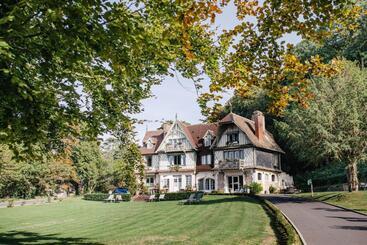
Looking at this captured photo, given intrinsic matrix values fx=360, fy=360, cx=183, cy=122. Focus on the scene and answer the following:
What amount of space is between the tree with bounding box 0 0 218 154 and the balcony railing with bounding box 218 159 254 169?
133 ft

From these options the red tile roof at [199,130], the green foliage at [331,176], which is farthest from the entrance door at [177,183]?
the green foliage at [331,176]

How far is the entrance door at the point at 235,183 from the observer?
52031 millimetres

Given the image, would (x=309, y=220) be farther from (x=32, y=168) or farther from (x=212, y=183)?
(x=32, y=168)

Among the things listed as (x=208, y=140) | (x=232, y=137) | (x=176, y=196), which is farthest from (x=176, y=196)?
(x=208, y=140)

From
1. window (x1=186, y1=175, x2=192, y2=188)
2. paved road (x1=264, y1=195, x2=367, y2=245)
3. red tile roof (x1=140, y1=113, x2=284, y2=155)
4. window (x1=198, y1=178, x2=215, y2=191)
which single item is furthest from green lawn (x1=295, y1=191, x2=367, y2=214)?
window (x1=186, y1=175, x2=192, y2=188)

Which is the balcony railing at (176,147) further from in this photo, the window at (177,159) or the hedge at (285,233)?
the hedge at (285,233)

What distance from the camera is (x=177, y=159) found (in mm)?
58594

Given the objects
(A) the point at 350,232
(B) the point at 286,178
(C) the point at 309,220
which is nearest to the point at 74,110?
(A) the point at 350,232

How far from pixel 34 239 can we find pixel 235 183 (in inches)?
1556

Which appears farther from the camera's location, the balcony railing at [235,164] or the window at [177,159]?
the window at [177,159]

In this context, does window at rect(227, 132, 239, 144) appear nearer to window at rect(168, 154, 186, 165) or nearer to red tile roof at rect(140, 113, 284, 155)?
red tile roof at rect(140, 113, 284, 155)

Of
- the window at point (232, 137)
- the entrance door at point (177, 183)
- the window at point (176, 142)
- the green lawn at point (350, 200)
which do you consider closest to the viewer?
the green lawn at point (350, 200)

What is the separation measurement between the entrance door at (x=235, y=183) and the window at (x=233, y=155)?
2.83 metres

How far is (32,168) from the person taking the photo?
54.8 meters
